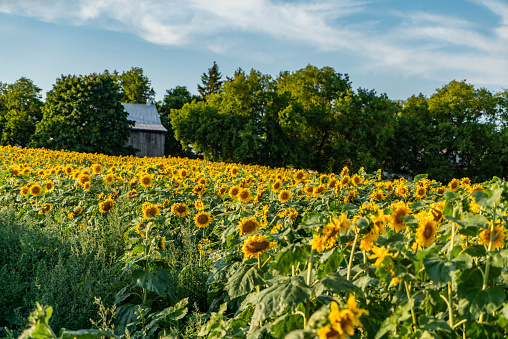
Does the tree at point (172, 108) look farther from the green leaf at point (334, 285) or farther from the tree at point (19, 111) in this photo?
the green leaf at point (334, 285)

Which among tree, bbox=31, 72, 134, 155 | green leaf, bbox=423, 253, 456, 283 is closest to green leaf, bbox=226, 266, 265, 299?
green leaf, bbox=423, 253, 456, 283

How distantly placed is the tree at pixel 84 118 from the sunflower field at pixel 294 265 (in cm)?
2206

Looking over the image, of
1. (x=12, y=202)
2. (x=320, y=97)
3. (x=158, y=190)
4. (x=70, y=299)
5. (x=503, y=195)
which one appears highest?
(x=320, y=97)

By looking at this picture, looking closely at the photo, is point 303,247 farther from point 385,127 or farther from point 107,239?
point 385,127

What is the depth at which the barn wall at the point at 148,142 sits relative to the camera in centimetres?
3772

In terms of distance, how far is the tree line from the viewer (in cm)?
2766

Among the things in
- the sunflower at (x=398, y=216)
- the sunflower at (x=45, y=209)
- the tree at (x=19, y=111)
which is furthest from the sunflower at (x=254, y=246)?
the tree at (x=19, y=111)

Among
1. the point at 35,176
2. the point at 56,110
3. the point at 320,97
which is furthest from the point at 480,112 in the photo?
the point at 35,176

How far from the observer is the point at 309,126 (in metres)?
29.6

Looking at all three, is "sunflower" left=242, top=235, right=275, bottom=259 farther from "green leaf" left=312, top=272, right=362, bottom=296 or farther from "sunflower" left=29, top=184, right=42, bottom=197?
"sunflower" left=29, top=184, right=42, bottom=197

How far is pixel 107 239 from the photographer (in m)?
4.98

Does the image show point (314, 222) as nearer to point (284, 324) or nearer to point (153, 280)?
point (284, 324)

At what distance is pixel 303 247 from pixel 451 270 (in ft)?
2.07

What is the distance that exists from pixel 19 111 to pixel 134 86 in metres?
13.7
